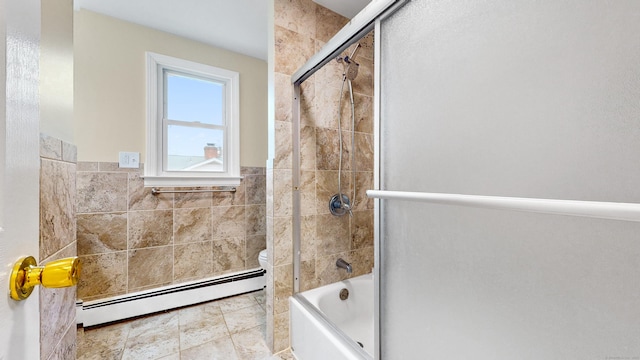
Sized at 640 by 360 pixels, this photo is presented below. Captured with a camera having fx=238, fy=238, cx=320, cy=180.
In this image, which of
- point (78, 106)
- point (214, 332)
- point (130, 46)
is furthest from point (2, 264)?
point (130, 46)

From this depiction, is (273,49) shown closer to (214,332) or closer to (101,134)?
(101,134)

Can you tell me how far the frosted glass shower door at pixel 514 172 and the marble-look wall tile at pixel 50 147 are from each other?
85cm

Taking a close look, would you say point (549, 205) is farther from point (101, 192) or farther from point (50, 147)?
point (101, 192)

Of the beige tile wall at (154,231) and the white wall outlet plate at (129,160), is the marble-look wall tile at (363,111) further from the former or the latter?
the white wall outlet plate at (129,160)

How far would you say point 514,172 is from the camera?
1.63 feet

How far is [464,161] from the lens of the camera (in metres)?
0.58

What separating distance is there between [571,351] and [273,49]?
162 centimetres

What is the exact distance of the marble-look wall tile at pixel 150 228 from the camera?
1.84 metres

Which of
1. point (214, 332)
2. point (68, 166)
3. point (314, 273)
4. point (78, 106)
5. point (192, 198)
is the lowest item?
point (214, 332)

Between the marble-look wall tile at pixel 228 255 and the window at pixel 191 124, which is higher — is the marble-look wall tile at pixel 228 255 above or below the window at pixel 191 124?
below

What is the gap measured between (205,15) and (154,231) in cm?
173

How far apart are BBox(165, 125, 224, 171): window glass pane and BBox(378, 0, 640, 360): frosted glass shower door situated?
193cm

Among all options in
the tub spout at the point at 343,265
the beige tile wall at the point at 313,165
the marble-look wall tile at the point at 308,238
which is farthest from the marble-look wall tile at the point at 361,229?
the marble-look wall tile at the point at 308,238

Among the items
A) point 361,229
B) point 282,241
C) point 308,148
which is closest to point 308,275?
point 282,241
